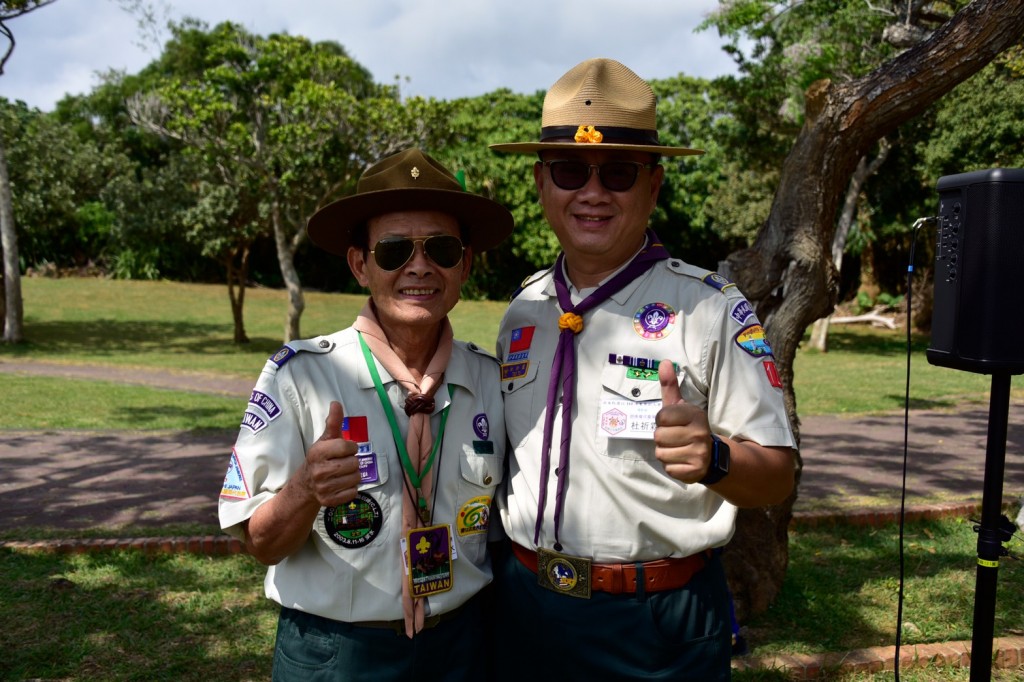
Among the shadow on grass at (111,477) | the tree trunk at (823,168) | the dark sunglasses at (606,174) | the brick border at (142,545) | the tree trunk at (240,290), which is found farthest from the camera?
the tree trunk at (240,290)

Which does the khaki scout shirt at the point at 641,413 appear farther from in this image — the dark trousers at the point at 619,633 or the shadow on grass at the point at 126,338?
the shadow on grass at the point at 126,338

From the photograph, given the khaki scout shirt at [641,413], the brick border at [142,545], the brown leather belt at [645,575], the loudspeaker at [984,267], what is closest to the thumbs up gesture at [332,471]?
the khaki scout shirt at [641,413]

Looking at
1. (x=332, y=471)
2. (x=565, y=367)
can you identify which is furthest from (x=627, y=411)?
(x=332, y=471)

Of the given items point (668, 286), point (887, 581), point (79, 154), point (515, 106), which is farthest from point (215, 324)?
point (668, 286)

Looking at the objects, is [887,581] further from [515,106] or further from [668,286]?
[515,106]

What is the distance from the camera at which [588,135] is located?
8.46 ft

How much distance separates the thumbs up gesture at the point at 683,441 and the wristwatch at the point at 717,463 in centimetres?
3

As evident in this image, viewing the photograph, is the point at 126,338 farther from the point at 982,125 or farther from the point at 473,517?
the point at 473,517

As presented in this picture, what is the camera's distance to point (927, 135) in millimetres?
19234

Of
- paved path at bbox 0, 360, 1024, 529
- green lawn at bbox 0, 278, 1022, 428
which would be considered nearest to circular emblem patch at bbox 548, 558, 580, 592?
paved path at bbox 0, 360, 1024, 529

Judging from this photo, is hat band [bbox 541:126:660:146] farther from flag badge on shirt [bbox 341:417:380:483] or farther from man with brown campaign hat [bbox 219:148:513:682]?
flag badge on shirt [bbox 341:417:380:483]

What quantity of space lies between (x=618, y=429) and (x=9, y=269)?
17705 mm

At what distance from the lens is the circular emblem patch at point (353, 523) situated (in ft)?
7.79

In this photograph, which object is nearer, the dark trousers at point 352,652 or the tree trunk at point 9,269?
the dark trousers at point 352,652
